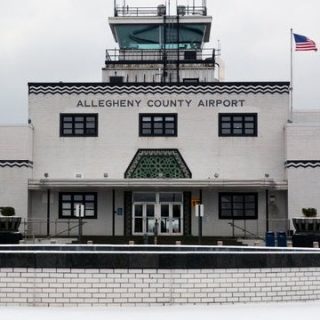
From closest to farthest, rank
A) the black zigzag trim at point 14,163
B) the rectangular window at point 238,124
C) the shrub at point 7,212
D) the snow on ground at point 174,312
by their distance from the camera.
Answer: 1. the snow on ground at point 174,312
2. the shrub at point 7,212
3. the black zigzag trim at point 14,163
4. the rectangular window at point 238,124

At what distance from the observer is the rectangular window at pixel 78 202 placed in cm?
4375

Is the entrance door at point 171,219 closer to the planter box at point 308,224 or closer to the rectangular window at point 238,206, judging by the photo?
the rectangular window at point 238,206

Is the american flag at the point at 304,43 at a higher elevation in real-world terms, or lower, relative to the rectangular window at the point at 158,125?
higher

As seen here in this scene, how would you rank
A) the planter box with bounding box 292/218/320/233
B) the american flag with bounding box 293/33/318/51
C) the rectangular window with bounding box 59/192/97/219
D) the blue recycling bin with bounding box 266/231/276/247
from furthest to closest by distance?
the american flag with bounding box 293/33/318/51 → the rectangular window with bounding box 59/192/97/219 → the planter box with bounding box 292/218/320/233 → the blue recycling bin with bounding box 266/231/276/247

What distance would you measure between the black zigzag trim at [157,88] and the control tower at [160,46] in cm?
1185

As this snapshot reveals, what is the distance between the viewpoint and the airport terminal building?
142 feet

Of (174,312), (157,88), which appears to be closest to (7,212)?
(157,88)

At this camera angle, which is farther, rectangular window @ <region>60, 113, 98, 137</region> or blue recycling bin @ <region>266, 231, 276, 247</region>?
rectangular window @ <region>60, 113, 98, 137</region>

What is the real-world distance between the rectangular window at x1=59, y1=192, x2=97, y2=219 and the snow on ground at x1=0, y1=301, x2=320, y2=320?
29.4 metres

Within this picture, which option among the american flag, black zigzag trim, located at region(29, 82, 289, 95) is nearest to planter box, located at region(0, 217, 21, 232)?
black zigzag trim, located at region(29, 82, 289, 95)

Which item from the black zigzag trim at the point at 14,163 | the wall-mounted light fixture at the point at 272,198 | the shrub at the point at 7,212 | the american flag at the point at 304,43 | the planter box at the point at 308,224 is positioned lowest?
the planter box at the point at 308,224

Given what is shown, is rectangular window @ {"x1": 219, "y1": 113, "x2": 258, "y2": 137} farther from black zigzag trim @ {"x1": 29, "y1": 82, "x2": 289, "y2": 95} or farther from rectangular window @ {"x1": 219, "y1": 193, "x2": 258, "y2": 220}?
rectangular window @ {"x1": 219, "y1": 193, "x2": 258, "y2": 220}

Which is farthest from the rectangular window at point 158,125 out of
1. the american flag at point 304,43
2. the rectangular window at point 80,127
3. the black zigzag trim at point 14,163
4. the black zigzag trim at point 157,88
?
the american flag at point 304,43

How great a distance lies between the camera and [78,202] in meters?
Result: 43.9
